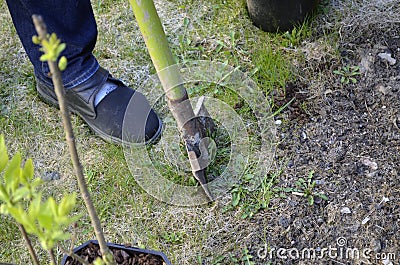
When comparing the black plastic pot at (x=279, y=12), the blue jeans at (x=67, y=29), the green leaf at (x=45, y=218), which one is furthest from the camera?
the black plastic pot at (x=279, y=12)

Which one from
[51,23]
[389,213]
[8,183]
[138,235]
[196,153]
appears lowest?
[389,213]

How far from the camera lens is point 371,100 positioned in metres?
2.01

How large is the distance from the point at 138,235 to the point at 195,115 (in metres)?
0.43

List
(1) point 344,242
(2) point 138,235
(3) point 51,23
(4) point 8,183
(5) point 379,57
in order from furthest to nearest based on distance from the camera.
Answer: (5) point 379,57, (3) point 51,23, (2) point 138,235, (1) point 344,242, (4) point 8,183

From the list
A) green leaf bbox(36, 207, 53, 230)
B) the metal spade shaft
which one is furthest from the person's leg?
green leaf bbox(36, 207, 53, 230)

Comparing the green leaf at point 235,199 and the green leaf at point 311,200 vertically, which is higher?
the green leaf at point 235,199

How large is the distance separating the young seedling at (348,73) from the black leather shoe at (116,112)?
2.33ft

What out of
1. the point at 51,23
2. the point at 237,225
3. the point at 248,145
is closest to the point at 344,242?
the point at 237,225

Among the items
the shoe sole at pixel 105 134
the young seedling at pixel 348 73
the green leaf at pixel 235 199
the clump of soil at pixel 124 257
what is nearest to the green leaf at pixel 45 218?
the clump of soil at pixel 124 257

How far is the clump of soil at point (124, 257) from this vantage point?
1385 millimetres

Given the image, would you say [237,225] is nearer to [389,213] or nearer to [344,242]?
[344,242]

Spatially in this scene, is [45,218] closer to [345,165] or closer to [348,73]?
[345,165]

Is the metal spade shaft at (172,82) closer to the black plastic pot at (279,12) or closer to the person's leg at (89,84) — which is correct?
the person's leg at (89,84)

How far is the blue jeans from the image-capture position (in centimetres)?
193
